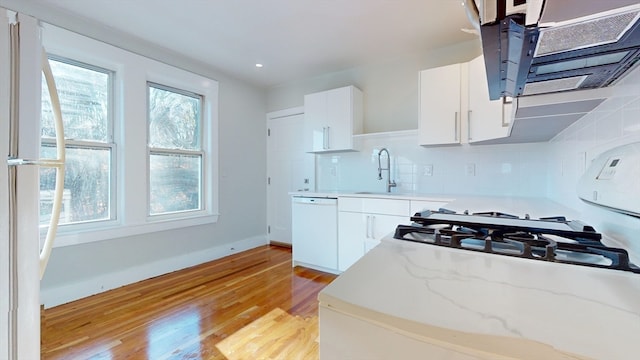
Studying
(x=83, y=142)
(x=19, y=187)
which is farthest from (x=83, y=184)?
(x=19, y=187)

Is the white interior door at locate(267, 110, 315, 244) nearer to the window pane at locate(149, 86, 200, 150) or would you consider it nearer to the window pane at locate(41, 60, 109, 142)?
the window pane at locate(149, 86, 200, 150)

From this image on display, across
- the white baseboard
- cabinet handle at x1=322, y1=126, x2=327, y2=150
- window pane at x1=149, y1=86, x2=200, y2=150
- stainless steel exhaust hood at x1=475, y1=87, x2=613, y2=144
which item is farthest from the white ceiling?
the white baseboard

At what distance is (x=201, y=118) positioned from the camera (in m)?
3.40

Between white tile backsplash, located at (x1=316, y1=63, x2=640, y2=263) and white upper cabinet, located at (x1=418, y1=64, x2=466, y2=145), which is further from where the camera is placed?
white upper cabinet, located at (x1=418, y1=64, x2=466, y2=145)

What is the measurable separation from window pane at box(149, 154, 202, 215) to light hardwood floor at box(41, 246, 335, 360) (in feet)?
2.61

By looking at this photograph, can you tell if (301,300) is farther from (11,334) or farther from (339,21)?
(339,21)

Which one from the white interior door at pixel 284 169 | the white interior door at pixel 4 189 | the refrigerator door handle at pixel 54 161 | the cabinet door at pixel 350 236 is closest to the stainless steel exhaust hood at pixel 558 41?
the white interior door at pixel 4 189

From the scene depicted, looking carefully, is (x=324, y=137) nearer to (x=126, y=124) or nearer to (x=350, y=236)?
(x=350, y=236)

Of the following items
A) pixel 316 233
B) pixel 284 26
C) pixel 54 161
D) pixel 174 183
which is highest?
pixel 284 26

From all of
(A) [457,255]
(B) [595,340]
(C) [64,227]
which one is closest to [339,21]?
(A) [457,255]

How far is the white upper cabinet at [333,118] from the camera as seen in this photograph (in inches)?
125

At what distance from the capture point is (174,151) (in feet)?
10.2

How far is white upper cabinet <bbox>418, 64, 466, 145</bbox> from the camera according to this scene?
2.47 m

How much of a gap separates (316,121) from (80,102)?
2.30 metres
